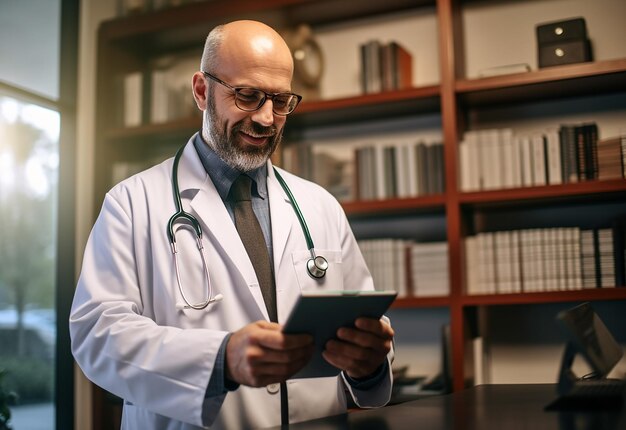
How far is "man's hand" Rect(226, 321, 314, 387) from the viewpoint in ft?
3.67

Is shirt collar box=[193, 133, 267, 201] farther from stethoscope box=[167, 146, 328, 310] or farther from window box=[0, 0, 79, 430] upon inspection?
window box=[0, 0, 79, 430]

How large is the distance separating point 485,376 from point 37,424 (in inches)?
81.9

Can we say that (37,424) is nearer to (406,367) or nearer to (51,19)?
(406,367)

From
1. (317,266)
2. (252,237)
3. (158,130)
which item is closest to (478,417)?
(317,266)

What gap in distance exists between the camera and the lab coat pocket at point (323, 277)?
Result: 5.25 feet

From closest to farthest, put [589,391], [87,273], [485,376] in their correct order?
1. [589,391]
2. [87,273]
3. [485,376]

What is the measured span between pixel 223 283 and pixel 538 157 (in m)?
1.67

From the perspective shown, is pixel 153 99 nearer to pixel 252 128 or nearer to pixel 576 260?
pixel 252 128

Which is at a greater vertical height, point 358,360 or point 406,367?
point 358,360

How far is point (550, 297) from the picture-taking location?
2619mm

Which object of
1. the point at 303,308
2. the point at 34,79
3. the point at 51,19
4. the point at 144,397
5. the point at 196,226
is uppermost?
the point at 51,19

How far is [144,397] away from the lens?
4.29 feet

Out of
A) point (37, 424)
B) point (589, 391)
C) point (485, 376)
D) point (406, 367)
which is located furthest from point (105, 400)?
point (589, 391)

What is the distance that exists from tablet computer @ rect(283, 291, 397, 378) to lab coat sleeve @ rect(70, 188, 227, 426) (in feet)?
0.67
